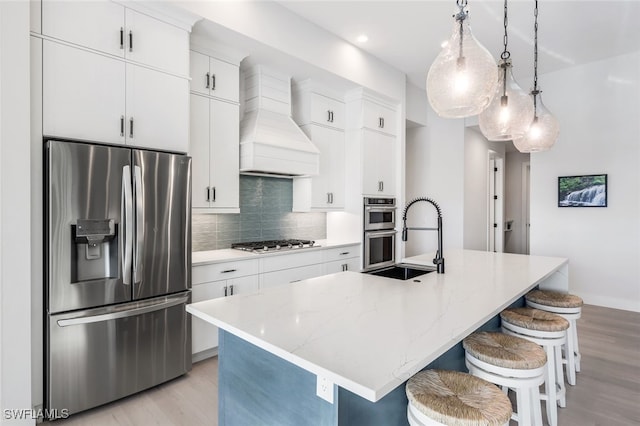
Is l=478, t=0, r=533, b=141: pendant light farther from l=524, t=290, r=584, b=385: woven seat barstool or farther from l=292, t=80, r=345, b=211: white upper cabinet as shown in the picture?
l=292, t=80, r=345, b=211: white upper cabinet

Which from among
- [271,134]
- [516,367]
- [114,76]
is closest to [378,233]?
[271,134]

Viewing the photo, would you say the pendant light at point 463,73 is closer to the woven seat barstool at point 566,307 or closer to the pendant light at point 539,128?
the pendant light at point 539,128

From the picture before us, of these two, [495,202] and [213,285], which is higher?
[495,202]

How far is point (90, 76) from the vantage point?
2.25 metres

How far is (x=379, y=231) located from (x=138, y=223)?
3.10m

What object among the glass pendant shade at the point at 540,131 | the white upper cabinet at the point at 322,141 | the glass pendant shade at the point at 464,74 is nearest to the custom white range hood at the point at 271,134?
the white upper cabinet at the point at 322,141

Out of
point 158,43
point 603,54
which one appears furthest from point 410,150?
point 158,43

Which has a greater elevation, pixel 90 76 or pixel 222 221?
pixel 90 76

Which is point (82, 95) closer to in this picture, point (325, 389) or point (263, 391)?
point (263, 391)

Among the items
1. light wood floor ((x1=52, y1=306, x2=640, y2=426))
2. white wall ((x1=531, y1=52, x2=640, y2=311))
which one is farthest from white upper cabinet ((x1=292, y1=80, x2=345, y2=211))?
white wall ((x1=531, y1=52, x2=640, y2=311))

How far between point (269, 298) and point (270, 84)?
8.83ft

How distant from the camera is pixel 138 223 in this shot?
92.1 inches

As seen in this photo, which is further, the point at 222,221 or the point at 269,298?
the point at 222,221
